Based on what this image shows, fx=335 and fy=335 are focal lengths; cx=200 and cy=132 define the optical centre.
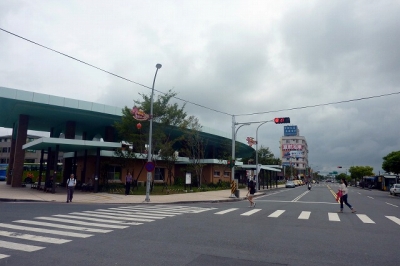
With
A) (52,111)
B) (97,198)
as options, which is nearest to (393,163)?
(97,198)

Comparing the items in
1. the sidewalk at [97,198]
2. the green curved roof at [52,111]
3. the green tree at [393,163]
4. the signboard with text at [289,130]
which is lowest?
the sidewalk at [97,198]

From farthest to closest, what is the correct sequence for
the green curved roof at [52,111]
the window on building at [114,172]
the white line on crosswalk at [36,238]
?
the window on building at [114,172], the green curved roof at [52,111], the white line on crosswalk at [36,238]

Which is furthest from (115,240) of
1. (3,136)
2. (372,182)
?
(3,136)

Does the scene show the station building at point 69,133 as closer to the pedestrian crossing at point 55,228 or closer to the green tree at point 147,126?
the green tree at point 147,126

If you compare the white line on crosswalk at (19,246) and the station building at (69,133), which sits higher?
the station building at (69,133)

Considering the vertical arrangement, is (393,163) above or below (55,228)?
above

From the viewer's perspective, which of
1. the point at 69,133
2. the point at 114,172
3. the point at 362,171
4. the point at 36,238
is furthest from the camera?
the point at 362,171

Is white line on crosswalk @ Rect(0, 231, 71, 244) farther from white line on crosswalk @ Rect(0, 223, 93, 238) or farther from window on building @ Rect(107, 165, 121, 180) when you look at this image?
window on building @ Rect(107, 165, 121, 180)

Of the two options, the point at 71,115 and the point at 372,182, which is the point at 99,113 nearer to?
the point at 71,115

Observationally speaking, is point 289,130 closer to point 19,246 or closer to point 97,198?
point 97,198

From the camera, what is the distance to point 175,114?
30.6 m

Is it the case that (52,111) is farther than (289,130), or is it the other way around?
(289,130)

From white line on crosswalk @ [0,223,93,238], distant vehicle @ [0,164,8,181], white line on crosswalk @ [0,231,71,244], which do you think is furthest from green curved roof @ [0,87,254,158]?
white line on crosswalk @ [0,231,71,244]

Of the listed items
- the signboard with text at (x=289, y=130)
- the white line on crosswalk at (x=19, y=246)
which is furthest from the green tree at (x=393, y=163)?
the signboard with text at (x=289, y=130)
